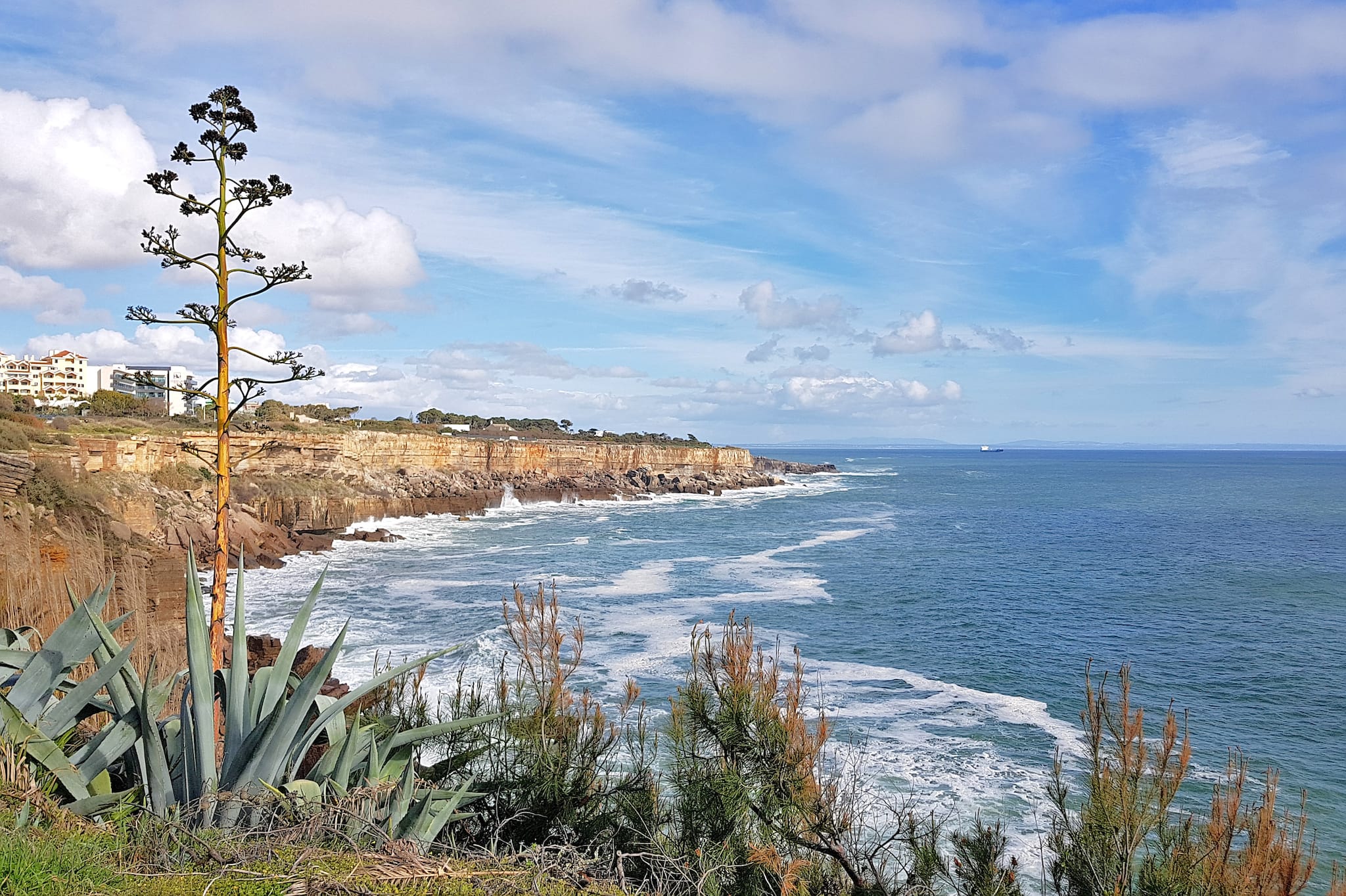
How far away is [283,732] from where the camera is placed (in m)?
4.54

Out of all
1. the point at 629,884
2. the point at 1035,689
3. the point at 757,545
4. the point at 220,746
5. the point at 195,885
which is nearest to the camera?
the point at 195,885

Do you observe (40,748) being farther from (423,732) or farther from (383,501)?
(383,501)

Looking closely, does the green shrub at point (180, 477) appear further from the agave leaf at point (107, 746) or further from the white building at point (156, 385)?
the agave leaf at point (107, 746)

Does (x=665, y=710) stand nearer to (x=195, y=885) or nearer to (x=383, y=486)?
(x=195, y=885)

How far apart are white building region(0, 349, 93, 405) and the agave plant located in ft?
261

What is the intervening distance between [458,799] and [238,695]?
1395 millimetres

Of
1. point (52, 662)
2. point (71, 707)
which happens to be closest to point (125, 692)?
point (71, 707)

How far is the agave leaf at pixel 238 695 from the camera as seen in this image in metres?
4.67

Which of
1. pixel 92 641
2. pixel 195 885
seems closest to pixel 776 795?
pixel 195 885

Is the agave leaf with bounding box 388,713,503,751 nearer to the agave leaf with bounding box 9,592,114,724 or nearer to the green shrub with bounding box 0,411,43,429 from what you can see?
the agave leaf with bounding box 9,592,114,724

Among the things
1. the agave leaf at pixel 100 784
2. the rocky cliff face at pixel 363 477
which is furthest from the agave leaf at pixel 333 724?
the rocky cliff face at pixel 363 477

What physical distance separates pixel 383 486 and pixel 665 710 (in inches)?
1642

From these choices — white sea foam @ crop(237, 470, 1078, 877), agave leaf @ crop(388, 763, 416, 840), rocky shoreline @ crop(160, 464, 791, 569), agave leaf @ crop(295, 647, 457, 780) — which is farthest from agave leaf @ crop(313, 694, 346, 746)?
white sea foam @ crop(237, 470, 1078, 877)

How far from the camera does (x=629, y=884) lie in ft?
15.3
